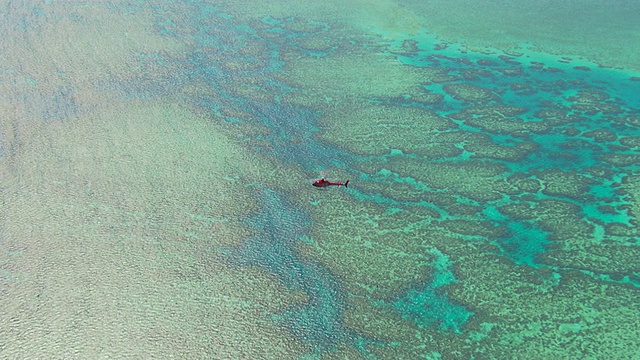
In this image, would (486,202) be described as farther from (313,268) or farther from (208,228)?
(208,228)

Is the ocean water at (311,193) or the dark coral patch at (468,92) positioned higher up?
the dark coral patch at (468,92)

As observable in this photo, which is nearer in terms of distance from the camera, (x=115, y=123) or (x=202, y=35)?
(x=115, y=123)

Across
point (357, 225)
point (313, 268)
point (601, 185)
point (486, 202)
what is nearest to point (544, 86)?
point (601, 185)

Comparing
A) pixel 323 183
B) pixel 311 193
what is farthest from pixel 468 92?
pixel 311 193

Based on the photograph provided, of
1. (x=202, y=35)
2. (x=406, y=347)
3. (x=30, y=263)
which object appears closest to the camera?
(x=406, y=347)

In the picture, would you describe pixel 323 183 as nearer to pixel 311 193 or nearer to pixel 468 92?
pixel 311 193

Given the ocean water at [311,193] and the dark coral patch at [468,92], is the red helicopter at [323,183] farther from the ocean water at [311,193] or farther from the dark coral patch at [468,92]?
the dark coral patch at [468,92]

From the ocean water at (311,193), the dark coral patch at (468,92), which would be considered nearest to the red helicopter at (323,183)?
the ocean water at (311,193)

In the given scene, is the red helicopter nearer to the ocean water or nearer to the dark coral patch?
the ocean water
